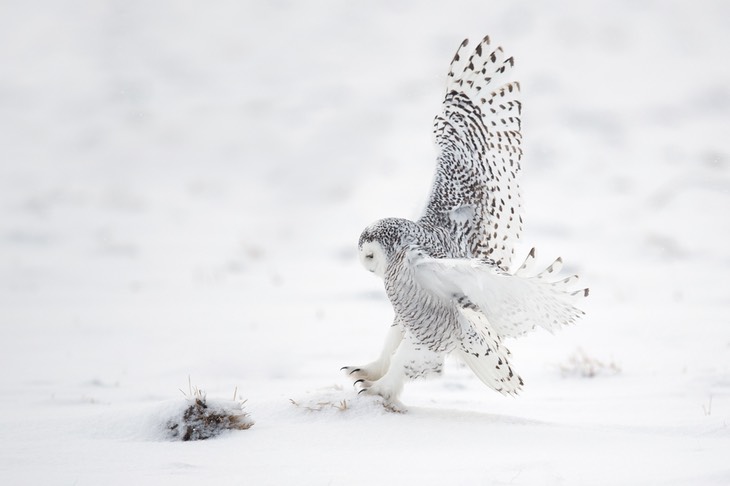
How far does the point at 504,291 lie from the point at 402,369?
2.13ft

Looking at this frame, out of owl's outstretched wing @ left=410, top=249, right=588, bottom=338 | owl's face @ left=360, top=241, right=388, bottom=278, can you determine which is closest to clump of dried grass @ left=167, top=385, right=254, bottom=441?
Result: owl's face @ left=360, top=241, right=388, bottom=278

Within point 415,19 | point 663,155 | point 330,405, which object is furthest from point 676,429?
point 415,19

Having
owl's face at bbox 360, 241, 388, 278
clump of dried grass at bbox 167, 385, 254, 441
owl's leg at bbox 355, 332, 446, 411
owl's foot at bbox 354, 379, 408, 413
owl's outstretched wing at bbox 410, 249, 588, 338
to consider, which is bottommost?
clump of dried grass at bbox 167, 385, 254, 441

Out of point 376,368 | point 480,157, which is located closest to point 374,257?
point 376,368

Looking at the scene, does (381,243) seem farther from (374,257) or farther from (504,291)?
(504,291)

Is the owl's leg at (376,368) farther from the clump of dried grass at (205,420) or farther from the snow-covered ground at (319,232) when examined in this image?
the clump of dried grass at (205,420)

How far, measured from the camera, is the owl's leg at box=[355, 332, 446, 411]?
3367mm

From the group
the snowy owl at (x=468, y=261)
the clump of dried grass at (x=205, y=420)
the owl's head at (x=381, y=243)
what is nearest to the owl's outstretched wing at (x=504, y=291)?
the snowy owl at (x=468, y=261)

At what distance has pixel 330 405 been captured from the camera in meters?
3.24

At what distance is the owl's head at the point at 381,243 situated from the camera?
321 centimetres

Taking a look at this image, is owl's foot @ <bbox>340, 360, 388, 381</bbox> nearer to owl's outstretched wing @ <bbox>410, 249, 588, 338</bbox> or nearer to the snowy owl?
the snowy owl

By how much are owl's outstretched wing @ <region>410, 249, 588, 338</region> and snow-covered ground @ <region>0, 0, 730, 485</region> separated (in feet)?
1.48

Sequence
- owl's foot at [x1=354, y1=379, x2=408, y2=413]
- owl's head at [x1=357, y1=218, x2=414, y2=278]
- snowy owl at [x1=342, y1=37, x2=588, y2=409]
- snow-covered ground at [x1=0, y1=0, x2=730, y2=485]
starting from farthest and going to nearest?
owl's foot at [x1=354, y1=379, x2=408, y2=413] < owl's head at [x1=357, y1=218, x2=414, y2=278] < snowy owl at [x1=342, y1=37, x2=588, y2=409] < snow-covered ground at [x1=0, y1=0, x2=730, y2=485]

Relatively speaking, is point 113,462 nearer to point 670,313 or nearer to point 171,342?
point 171,342
